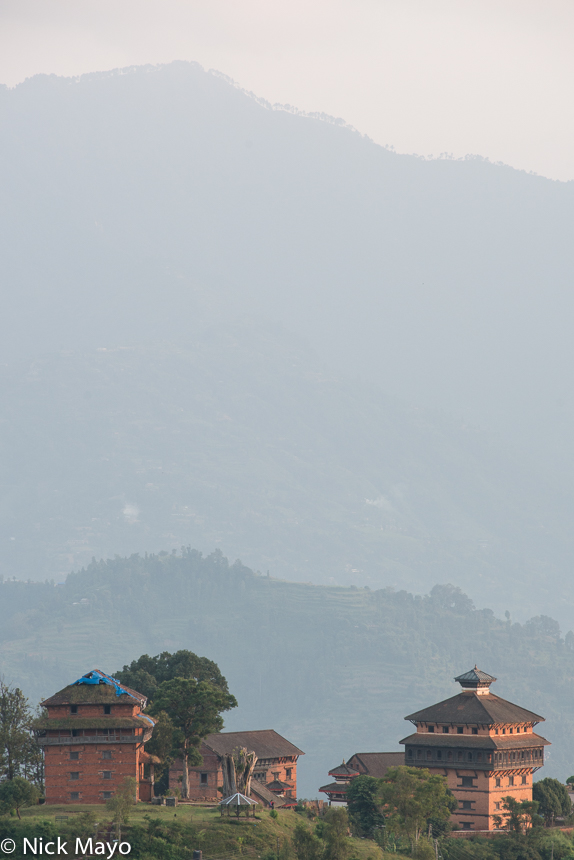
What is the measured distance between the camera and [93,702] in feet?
398

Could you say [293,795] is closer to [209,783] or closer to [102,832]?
[209,783]

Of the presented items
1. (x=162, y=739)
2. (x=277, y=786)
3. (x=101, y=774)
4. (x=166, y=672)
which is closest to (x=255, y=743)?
(x=277, y=786)

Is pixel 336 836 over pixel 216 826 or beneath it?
beneath

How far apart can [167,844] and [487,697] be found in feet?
187

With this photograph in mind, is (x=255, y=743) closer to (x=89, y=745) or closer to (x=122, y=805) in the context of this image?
(x=89, y=745)

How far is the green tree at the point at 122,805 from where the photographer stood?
4111 inches

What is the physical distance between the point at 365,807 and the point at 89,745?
28.2 metres

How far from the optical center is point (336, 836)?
106m

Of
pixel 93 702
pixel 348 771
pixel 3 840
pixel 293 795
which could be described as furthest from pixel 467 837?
pixel 3 840

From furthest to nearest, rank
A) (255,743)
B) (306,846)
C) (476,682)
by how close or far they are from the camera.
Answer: (255,743) → (476,682) → (306,846)

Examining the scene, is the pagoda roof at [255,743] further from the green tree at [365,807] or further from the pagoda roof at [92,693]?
the pagoda roof at [92,693]

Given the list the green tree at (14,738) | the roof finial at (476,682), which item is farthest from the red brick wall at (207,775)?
the roof finial at (476,682)

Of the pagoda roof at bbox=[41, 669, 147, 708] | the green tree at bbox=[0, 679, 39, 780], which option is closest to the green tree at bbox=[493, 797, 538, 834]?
the pagoda roof at bbox=[41, 669, 147, 708]

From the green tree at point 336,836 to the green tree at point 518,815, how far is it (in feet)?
84.1
